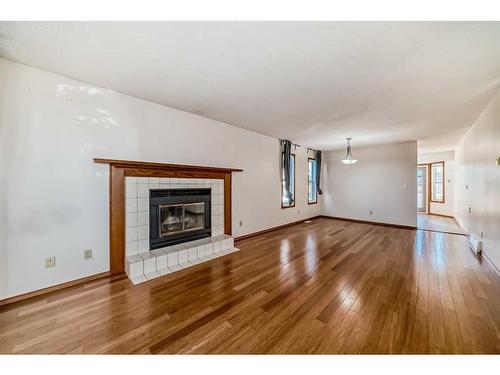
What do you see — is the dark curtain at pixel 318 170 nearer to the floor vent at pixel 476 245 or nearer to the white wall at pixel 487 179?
the white wall at pixel 487 179

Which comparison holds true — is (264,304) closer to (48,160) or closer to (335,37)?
(335,37)

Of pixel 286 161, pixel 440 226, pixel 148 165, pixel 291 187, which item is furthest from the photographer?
pixel 291 187

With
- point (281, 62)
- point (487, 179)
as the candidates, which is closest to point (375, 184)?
point (487, 179)

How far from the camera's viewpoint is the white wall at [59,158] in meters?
2.00

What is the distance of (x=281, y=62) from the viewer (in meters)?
1.93

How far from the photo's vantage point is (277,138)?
17.0 feet

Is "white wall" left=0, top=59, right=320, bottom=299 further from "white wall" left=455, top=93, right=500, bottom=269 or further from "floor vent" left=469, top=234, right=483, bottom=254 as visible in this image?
"floor vent" left=469, top=234, right=483, bottom=254

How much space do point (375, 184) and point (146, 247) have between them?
6135 mm

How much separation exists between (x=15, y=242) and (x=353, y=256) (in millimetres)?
4324

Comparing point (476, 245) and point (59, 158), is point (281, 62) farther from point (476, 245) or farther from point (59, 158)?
point (476, 245)

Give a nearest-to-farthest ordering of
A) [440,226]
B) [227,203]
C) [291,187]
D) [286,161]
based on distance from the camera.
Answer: [227,203] → [286,161] → [440,226] → [291,187]
